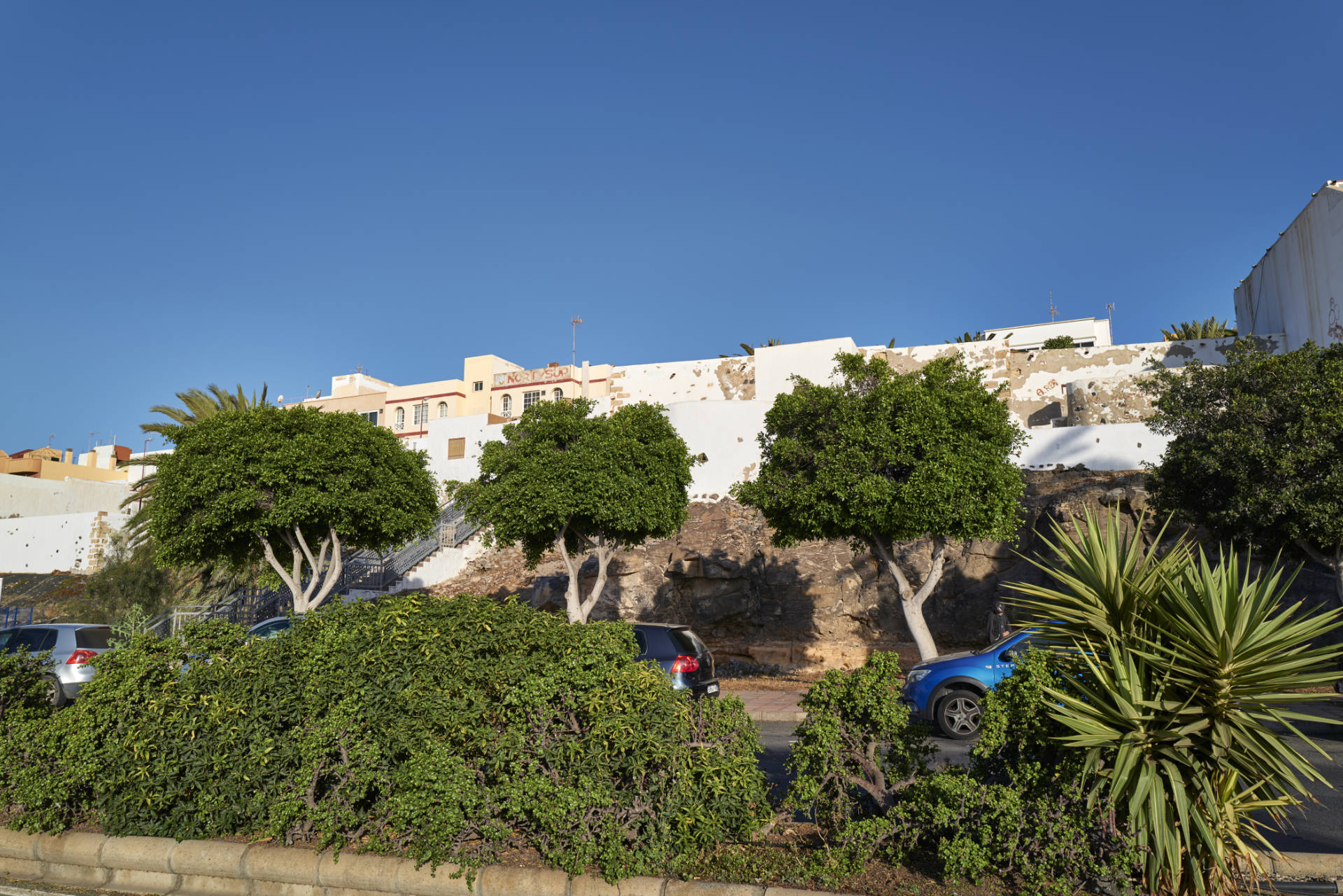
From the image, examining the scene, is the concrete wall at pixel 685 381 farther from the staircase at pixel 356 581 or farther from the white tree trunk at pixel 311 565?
the white tree trunk at pixel 311 565

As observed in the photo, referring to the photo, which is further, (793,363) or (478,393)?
(478,393)

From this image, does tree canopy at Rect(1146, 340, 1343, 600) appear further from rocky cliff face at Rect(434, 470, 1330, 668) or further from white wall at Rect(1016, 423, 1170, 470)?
white wall at Rect(1016, 423, 1170, 470)

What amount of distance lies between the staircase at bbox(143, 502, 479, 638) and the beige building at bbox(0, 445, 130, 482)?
39.2 m

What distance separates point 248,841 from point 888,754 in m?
4.25

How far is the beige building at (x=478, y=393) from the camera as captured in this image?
5469cm

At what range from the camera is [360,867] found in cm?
518

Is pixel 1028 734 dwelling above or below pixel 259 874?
above

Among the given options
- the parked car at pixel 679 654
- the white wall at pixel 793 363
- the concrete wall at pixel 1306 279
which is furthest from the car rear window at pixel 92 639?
the concrete wall at pixel 1306 279

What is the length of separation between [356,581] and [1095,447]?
22946 mm

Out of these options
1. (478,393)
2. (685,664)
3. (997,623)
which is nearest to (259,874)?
(685,664)

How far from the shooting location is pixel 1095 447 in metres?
25.2

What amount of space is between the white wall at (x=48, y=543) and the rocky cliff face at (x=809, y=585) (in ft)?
95.0

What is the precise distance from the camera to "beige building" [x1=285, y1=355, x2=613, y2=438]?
54688mm

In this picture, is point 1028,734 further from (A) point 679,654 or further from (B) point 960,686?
(A) point 679,654
